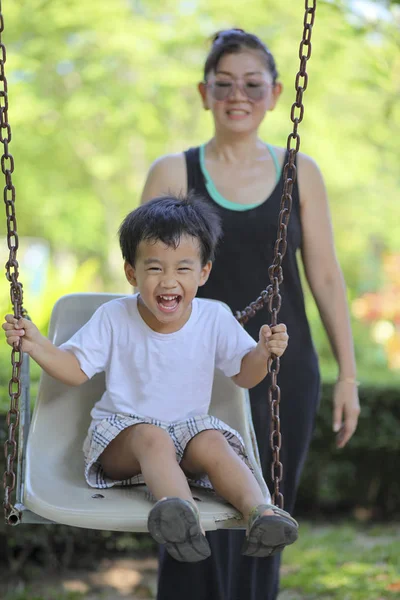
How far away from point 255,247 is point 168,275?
56 centimetres

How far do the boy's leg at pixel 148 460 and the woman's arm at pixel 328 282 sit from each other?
0.88m

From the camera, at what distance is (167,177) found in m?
2.98

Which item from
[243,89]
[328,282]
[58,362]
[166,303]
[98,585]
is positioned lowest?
[98,585]

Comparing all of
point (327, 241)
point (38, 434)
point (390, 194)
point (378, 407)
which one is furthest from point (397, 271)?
point (38, 434)

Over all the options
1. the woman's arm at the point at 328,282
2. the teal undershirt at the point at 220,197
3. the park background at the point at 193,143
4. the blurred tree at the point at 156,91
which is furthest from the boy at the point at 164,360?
the blurred tree at the point at 156,91

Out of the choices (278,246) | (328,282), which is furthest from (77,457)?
(328,282)

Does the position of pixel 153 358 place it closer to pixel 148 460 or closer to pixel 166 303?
pixel 166 303

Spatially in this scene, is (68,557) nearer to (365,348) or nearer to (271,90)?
(271,90)

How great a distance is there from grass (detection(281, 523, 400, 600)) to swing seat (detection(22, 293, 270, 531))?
191 cm

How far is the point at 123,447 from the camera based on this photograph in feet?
8.11

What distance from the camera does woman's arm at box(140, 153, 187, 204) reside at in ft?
9.75

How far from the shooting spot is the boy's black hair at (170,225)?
8.14ft

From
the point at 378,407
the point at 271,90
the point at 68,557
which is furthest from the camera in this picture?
the point at 378,407

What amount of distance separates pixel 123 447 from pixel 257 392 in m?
0.71
